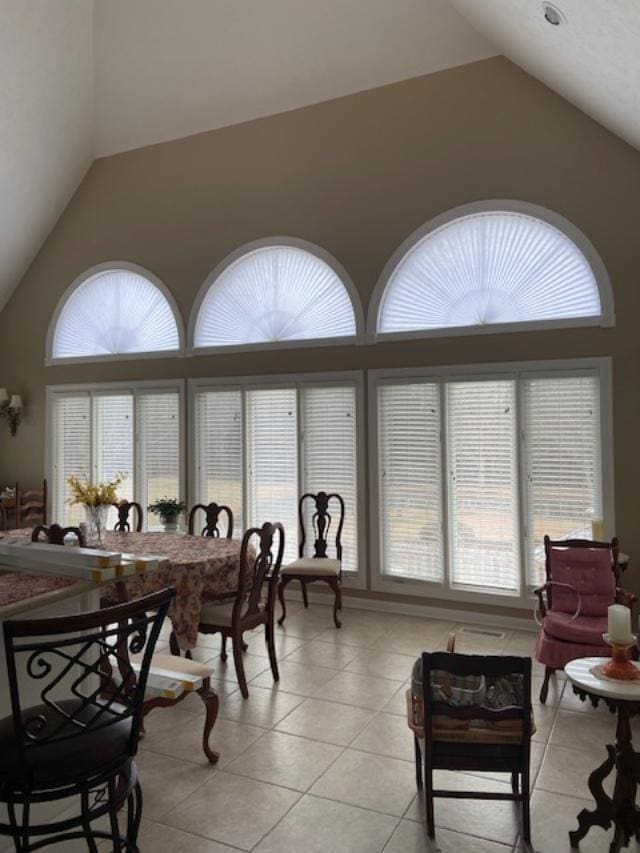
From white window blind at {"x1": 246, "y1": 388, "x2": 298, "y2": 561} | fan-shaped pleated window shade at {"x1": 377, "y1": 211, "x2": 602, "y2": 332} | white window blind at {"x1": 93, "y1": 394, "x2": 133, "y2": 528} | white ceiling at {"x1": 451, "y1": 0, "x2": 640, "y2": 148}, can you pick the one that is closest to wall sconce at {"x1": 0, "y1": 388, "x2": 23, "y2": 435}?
white window blind at {"x1": 93, "y1": 394, "x2": 133, "y2": 528}

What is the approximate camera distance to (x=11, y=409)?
774cm

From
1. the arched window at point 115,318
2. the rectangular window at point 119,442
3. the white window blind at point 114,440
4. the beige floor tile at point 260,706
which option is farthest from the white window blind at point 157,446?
the beige floor tile at point 260,706

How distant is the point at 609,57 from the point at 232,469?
15.1 ft

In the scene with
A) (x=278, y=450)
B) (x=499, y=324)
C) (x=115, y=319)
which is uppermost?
(x=115, y=319)

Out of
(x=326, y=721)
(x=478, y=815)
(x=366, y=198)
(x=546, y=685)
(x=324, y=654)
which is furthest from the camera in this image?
(x=366, y=198)

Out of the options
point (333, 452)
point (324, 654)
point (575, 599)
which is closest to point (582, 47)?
point (575, 599)

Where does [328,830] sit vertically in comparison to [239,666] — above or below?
below

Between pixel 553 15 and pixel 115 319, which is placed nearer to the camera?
pixel 553 15

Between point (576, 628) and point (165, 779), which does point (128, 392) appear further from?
point (576, 628)

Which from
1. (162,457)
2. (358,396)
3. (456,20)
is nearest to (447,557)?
(358,396)

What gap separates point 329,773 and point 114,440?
509 cm

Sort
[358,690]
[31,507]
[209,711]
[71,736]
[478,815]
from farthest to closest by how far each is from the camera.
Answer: [31,507] → [358,690] → [209,711] → [478,815] → [71,736]

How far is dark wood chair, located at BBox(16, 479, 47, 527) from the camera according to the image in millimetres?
7379

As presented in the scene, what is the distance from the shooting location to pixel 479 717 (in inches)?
92.6
